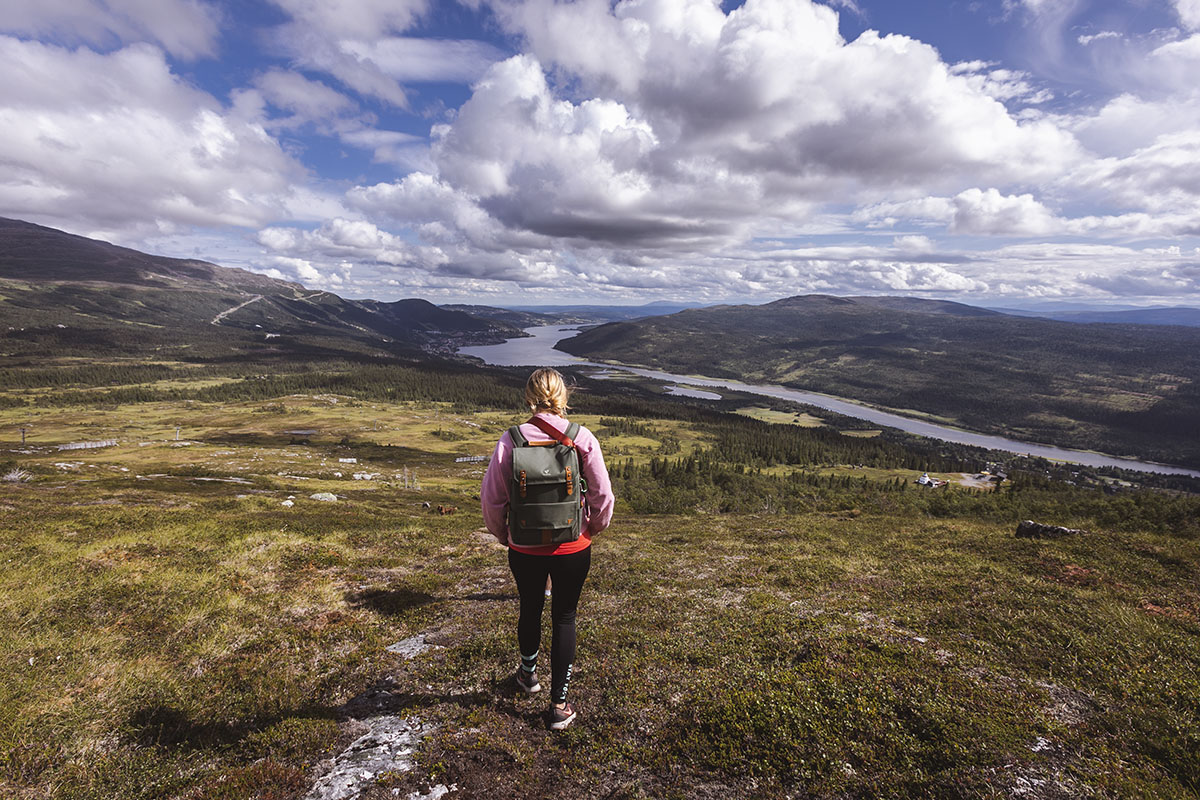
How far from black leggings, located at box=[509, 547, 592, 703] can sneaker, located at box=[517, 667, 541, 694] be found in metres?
1.01

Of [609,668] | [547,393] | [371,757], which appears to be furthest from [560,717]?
[547,393]

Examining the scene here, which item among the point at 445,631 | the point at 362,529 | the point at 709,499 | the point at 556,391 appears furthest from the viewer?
the point at 709,499

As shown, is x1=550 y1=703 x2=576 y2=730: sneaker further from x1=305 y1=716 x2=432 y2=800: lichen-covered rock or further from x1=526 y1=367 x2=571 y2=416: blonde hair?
x1=526 y1=367 x2=571 y2=416: blonde hair

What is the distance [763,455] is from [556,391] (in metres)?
202

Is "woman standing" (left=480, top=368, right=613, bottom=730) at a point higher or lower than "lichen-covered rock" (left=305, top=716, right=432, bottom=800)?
higher

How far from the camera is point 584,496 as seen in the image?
7.96m

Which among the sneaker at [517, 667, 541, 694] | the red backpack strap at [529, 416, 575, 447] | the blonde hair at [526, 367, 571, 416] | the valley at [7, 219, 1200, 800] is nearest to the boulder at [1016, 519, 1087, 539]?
the valley at [7, 219, 1200, 800]

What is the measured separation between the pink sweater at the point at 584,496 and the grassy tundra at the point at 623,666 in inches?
127

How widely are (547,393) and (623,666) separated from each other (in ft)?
20.7

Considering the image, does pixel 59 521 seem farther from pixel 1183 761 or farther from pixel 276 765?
pixel 1183 761

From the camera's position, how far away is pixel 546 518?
23.3 feet

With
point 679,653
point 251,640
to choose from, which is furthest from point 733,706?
point 251,640

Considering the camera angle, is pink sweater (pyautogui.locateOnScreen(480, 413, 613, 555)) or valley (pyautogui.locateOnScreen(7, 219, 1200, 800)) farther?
pink sweater (pyautogui.locateOnScreen(480, 413, 613, 555))

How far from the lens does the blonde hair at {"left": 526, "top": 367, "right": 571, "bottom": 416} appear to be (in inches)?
302
